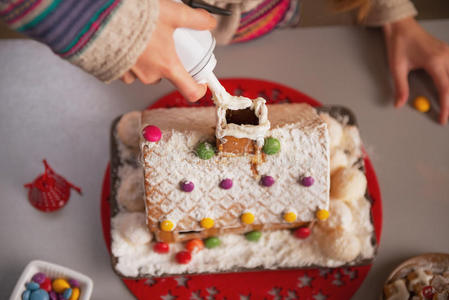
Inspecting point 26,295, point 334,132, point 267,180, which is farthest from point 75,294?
point 334,132

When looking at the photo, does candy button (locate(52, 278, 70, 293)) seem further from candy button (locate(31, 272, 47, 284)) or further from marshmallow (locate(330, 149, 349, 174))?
marshmallow (locate(330, 149, 349, 174))

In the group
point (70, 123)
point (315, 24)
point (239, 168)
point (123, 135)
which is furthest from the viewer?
point (315, 24)

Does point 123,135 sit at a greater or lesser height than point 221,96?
lesser

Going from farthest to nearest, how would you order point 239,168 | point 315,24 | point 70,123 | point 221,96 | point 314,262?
1. point 315,24
2. point 70,123
3. point 314,262
4. point 239,168
5. point 221,96

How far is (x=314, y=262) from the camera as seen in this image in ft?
3.85

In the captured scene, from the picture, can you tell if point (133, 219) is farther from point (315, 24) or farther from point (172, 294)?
point (315, 24)

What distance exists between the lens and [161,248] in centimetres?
119

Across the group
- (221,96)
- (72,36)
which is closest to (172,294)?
(221,96)

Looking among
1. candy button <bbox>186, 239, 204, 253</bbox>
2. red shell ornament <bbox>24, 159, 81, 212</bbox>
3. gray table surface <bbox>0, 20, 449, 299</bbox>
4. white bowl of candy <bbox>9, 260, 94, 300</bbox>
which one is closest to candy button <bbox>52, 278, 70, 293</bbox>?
white bowl of candy <bbox>9, 260, 94, 300</bbox>

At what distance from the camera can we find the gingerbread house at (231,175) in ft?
3.39

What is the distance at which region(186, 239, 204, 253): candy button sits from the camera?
1.20m

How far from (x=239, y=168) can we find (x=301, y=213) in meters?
0.22

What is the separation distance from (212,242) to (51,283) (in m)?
0.47

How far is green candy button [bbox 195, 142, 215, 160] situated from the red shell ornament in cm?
53
